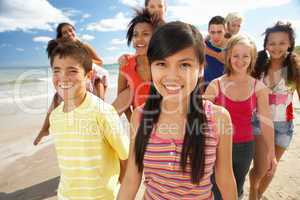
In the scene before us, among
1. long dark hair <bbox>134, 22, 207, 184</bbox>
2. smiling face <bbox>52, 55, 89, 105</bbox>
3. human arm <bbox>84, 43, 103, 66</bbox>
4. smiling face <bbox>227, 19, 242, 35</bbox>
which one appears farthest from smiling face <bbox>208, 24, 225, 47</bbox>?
long dark hair <bbox>134, 22, 207, 184</bbox>

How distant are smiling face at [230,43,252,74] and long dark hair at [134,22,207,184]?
1.18 m

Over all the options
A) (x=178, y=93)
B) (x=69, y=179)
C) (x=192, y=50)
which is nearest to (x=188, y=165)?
(x=178, y=93)

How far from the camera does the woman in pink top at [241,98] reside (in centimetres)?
250

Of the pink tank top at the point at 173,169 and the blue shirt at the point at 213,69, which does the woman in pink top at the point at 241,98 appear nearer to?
the blue shirt at the point at 213,69

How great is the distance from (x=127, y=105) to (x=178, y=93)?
154cm

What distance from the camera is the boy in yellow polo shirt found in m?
1.91

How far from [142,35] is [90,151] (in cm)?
135

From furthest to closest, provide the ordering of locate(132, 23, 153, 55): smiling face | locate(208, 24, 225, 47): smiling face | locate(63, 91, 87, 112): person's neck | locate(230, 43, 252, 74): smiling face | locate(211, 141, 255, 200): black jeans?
locate(208, 24, 225, 47): smiling face, locate(132, 23, 153, 55): smiling face, locate(230, 43, 252, 74): smiling face, locate(211, 141, 255, 200): black jeans, locate(63, 91, 87, 112): person's neck

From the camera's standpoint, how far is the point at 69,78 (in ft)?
6.98

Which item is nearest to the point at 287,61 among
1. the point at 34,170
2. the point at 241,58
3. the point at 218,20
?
the point at 241,58

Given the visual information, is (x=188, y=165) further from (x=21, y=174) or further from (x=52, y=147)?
(x=52, y=147)

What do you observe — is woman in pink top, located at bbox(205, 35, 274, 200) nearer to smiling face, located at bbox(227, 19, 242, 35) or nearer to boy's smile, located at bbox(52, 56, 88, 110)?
boy's smile, located at bbox(52, 56, 88, 110)

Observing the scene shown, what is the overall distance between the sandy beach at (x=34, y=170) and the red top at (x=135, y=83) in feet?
4.56

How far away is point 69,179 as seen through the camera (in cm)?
193
